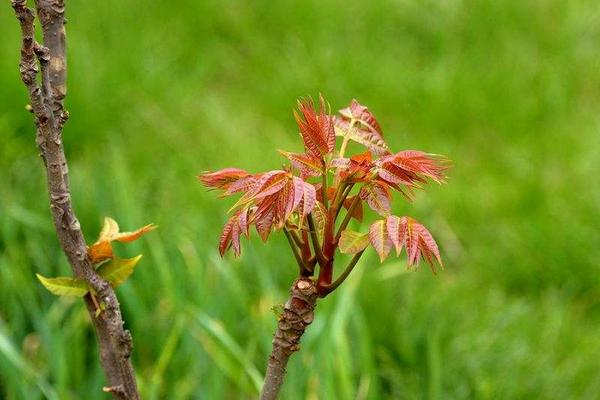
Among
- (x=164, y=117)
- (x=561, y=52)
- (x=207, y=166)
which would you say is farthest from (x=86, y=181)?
(x=561, y=52)

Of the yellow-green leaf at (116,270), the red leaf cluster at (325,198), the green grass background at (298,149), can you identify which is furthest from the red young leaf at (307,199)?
the green grass background at (298,149)

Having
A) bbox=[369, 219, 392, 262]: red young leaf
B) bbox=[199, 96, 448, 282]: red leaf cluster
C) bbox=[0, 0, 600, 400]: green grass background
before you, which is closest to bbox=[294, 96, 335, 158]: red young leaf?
bbox=[199, 96, 448, 282]: red leaf cluster

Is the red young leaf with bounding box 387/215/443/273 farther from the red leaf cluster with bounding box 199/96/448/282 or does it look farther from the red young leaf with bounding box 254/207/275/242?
the red young leaf with bounding box 254/207/275/242

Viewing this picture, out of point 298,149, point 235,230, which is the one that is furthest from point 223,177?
point 298,149

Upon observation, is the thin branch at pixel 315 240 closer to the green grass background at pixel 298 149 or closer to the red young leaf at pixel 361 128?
the red young leaf at pixel 361 128

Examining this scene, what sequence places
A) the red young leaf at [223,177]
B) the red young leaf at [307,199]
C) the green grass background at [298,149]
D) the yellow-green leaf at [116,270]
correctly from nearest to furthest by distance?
the red young leaf at [307,199]
the red young leaf at [223,177]
the yellow-green leaf at [116,270]
the green grass background at [298,149]

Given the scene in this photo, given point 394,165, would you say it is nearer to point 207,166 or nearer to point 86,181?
point 86,181
